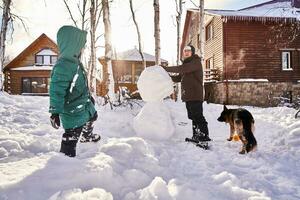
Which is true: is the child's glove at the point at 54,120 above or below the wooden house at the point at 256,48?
below

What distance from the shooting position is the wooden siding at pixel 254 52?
20.5 m

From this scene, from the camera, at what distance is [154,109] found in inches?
246

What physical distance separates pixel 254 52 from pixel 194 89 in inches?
638

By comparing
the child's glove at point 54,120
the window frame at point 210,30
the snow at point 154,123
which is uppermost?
the window frame at point 210,30

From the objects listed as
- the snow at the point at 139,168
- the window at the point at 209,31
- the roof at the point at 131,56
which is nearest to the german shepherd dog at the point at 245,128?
the snow at the point at 139,168

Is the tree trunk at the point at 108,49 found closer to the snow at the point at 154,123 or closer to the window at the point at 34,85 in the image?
the snow at the point at 154,123

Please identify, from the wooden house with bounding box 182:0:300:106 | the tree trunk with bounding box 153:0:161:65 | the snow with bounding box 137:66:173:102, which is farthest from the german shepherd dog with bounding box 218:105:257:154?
the wooden house with bounding box 182:0:300:106

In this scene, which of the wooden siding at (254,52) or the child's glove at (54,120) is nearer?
the child's glove at (54,120)

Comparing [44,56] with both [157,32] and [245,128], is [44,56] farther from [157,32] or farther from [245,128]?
[245,128]

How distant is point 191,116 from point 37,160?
3.21 m

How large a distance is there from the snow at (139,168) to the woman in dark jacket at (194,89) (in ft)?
1.18

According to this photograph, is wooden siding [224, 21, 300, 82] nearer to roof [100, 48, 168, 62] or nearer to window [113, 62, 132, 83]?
roof [100, 48, 168, 62]

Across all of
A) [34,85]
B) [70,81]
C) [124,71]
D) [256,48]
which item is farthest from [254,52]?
[34,85]

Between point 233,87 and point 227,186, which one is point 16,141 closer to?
point 227,186
